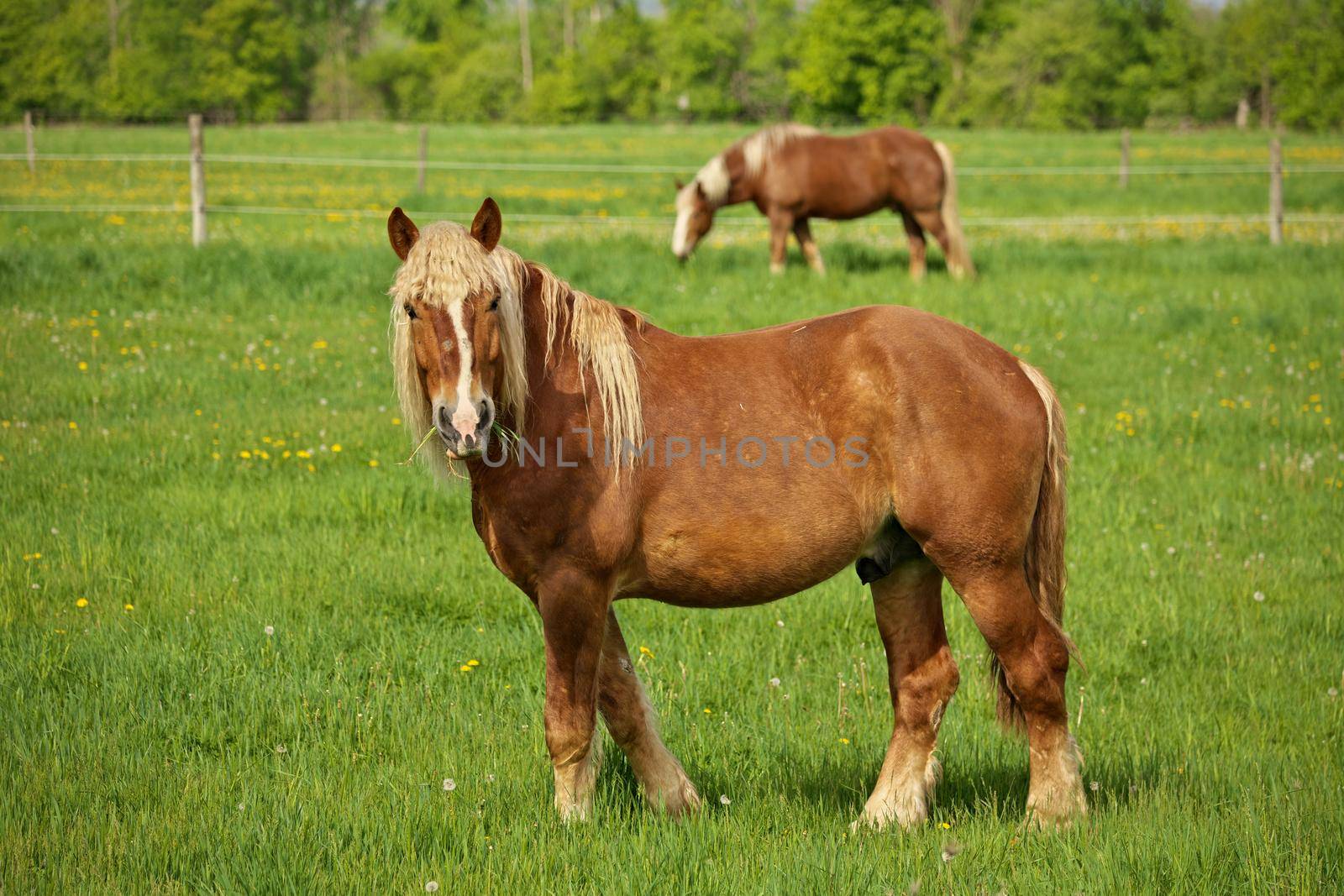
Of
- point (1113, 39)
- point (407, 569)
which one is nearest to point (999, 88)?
point (1113, 39)

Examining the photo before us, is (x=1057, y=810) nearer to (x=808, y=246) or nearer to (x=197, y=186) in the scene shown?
(x=808, y=246)

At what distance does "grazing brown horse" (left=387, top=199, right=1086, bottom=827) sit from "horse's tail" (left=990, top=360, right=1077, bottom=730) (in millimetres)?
12

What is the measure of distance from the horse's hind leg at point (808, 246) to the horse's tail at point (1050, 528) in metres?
10.4

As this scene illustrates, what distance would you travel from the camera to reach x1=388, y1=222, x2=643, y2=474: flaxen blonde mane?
339 centimetres

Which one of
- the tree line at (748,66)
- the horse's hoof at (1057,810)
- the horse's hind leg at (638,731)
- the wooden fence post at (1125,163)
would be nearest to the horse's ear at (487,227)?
the horse's hind leg at (638,731)

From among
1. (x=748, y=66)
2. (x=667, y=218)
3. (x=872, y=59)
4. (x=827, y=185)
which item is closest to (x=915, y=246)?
(x=827, y=185)

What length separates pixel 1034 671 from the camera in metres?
3.89

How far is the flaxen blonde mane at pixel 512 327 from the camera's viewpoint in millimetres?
3393

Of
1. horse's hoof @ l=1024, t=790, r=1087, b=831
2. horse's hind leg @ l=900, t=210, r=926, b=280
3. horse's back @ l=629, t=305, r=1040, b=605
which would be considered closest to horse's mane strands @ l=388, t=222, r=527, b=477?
horse's back @ l=629, t=305, r=1040, b=605

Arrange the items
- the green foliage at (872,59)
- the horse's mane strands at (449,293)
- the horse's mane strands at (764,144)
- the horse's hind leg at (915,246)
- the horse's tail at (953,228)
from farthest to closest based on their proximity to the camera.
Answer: the green foliage at (872,59)
the horse's mane strands at (764,144)
the horse's tail at (953,228)
the horse's hind leg at (915,246)
the horse's mane strands at (449,293)

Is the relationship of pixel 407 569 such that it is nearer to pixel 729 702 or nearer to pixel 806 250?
pixel 729 702

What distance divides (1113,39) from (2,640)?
7448 centimetres

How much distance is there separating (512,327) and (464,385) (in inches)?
15.2

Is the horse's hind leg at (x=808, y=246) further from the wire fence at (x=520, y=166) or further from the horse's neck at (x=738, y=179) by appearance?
the wire fence at (x=520, y=166)
